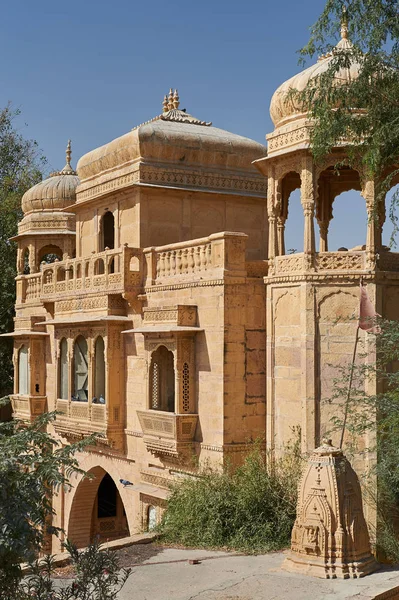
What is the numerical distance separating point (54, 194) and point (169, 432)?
9.88 m

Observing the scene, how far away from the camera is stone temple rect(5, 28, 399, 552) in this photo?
12.1 meters

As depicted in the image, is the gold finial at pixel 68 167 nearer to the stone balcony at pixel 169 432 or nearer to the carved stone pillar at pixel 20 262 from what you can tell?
the carved stone pillar at pixel 20 262

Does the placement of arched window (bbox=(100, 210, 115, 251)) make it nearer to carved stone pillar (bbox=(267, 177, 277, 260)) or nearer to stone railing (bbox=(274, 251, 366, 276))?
carved stone pillar (bbox=(267, 177, 277, 260))

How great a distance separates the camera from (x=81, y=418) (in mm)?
16422

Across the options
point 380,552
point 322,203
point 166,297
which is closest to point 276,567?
point 380,552

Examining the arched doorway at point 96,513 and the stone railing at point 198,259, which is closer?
the stone railing at point 198,259

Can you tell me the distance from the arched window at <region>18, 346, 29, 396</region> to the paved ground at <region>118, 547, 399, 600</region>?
9890mm

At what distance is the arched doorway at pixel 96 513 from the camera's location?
699 inches

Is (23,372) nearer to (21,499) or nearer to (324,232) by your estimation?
(324,232)

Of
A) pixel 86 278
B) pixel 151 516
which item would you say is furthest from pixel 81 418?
pixel 151 516

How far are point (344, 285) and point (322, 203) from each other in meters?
3.36

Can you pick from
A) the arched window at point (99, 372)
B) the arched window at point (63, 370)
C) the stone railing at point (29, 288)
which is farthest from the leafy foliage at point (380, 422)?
the stone railing at point (29, 288)

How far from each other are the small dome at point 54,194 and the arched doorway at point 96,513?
22.6ft

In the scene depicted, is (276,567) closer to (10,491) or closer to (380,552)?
(380,552)
